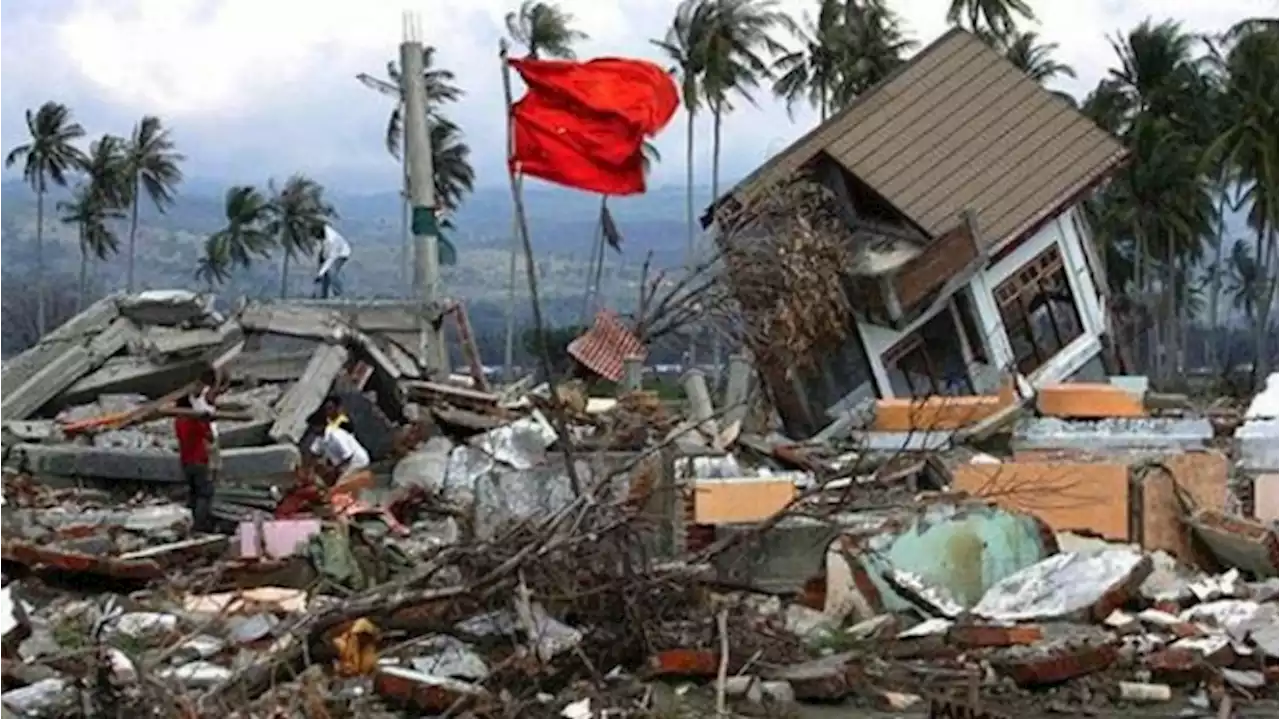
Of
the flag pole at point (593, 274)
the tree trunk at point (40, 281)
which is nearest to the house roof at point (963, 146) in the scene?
the flag pole at point (593, 274)

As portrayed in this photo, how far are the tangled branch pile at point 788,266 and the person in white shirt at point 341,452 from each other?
4.92m

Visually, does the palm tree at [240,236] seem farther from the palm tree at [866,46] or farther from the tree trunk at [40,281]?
the palm tree at [866,46]

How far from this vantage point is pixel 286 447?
14172 mm

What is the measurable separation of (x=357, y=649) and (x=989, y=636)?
265 cm

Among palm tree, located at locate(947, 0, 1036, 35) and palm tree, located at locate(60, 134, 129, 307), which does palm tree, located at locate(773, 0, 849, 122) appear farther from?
palm tree, located at locate(60, 134, 129, 307)

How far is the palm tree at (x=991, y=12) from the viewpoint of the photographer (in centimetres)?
4231

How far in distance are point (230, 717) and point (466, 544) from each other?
1.67 m

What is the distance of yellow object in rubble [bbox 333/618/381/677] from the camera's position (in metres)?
8.01

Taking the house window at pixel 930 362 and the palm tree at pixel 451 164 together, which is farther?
the palm tree at pixel 451 164

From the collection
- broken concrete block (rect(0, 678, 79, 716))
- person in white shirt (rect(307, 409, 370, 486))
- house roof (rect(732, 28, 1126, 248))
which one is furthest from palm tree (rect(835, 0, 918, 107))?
broken concrete block (rect(0, 678, 79, 716))

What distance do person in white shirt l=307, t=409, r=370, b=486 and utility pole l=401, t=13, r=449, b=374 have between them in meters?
2.69

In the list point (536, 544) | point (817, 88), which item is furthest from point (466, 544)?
point (817, 88)

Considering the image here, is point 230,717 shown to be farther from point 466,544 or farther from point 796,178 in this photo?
point 796,178

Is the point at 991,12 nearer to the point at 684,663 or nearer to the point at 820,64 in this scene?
the point at 820,64
